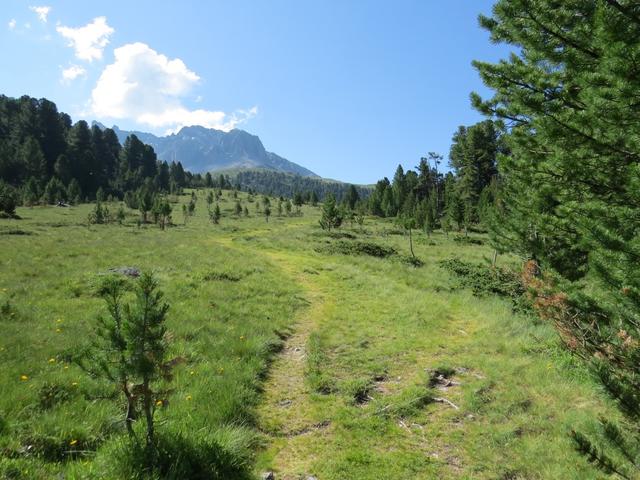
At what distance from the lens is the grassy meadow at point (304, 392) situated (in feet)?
17.2

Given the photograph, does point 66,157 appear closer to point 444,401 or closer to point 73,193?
point 73,193

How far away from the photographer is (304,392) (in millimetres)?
7984

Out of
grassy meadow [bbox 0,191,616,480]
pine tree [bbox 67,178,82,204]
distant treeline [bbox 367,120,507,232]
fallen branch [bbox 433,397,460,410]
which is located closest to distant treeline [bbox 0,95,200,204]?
pine tree [bbox 67,178,82,204]

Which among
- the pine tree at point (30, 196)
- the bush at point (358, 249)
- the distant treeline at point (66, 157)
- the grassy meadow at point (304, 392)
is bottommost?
the pine tree at point (30, 196)

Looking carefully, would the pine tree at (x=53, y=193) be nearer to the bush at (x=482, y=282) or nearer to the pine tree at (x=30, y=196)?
the pine tree at (x=30, y=196)

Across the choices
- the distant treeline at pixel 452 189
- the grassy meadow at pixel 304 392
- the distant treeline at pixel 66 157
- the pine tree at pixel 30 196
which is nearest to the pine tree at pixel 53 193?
the distant treeline at pixel 66 157

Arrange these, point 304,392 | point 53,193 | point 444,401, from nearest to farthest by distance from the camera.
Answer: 1. point 444,401
2. point 304,392
3. point 53,193

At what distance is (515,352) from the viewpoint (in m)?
9.89

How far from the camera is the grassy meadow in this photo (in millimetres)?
5250

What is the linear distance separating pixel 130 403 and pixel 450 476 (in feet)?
14.6

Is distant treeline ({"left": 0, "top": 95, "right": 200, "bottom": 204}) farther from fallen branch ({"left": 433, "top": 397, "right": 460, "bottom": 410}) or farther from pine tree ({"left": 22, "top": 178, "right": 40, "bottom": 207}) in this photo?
fallen branch ({"left": 433, "top": 397, "right": 460, "bottom": 410})

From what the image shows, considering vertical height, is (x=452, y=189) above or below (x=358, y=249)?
above

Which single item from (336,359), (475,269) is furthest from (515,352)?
(475,269)

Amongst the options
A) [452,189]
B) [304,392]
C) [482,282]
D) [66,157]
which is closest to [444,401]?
[304,392]
